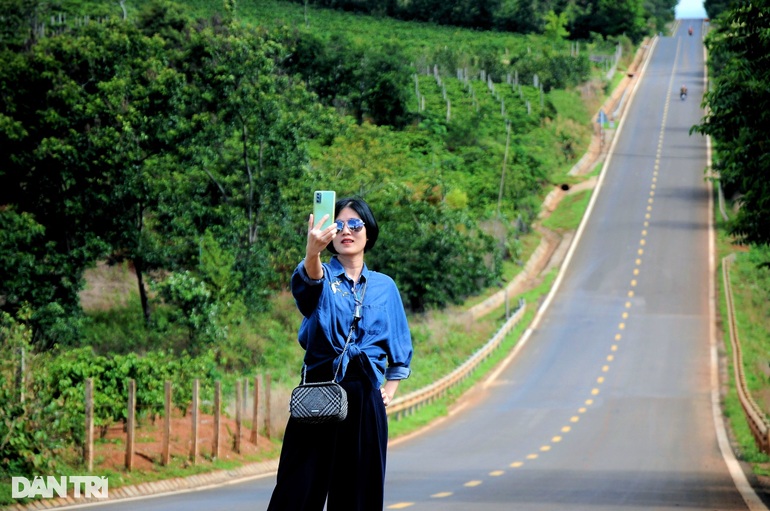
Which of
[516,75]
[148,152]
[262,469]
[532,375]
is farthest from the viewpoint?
[516,75]

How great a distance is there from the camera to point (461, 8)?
137375 mm

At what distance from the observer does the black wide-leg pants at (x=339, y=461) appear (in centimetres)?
695

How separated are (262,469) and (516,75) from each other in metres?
80.3

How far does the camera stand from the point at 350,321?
23.2 ft

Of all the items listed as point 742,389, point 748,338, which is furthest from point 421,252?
point 742,389

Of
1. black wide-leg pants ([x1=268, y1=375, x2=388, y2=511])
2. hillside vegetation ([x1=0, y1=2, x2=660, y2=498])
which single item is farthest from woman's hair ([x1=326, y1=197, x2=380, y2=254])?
hillside vegetation ([x1=0, y1=2, x2=660, y2=498])

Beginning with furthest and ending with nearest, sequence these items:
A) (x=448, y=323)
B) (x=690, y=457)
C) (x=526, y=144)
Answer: (x=526, y=144)
(x=448, y=323)
(x=690, y=457)

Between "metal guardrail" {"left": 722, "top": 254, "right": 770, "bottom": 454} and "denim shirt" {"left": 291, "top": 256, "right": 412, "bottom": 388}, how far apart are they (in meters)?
19.8

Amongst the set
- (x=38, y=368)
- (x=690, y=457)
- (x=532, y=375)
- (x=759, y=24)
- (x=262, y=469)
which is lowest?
(x=532, y=375)

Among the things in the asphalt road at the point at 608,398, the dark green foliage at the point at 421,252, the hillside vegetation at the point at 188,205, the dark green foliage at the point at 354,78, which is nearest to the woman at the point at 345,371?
the asphalt road at the point at 608,398

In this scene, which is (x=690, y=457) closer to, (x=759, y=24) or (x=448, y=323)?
(x=759, y=24)

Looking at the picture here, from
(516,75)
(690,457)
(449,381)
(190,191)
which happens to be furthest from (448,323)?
(516,75)

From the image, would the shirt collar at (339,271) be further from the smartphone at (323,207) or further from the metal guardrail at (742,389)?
the metal guardrail at (742,389)

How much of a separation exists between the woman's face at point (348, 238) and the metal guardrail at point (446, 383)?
22.7m
